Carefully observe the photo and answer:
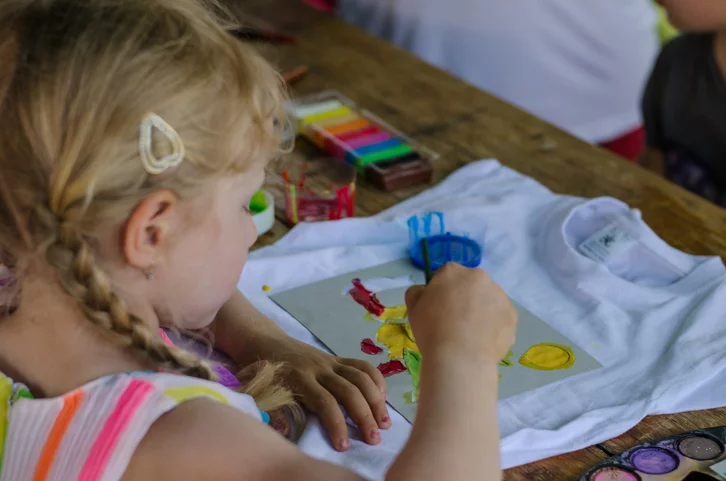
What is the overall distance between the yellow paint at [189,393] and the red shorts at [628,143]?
1.94m

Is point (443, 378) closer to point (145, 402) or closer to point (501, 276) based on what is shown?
point (145, 402)

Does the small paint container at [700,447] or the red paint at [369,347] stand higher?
the small paint container at [700,447]

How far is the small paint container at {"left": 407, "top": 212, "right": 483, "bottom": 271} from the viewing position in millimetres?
1167

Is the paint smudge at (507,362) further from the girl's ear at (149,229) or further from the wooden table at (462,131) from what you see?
the girl's ear at (149,229)

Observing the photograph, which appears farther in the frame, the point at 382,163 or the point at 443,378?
the point at 382,163

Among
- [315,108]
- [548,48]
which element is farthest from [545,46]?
[315,108]

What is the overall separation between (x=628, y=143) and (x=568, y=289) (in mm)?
1460

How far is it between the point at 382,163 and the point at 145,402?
29.4 inches

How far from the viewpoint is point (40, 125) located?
0.66 m

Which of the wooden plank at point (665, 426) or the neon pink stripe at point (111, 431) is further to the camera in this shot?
the wooden plank at point (665, 426)

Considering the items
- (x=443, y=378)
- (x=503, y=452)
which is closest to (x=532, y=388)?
(x=503, y=452)

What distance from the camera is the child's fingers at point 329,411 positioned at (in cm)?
86

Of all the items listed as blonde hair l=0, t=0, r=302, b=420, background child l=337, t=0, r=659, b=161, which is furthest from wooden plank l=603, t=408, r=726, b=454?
background child l=337, t=0, r=659, b=161

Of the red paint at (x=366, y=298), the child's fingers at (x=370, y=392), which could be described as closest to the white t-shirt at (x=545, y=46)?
the red paint at (x=366, y=298)
